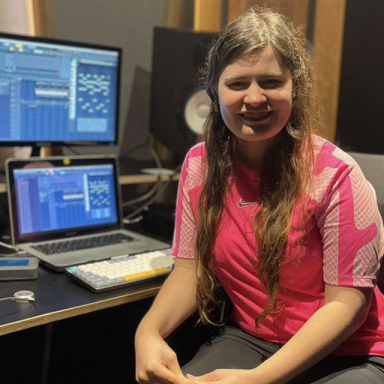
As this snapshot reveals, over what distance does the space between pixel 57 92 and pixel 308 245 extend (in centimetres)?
93

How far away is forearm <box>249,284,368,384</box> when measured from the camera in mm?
932

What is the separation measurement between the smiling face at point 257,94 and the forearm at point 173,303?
0.33m

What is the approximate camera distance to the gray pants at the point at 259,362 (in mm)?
975

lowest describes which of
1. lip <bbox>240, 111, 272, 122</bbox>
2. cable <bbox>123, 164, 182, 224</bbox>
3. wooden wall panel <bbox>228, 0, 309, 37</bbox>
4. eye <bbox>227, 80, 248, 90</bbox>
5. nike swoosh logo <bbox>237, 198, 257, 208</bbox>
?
cable <bbox>123, 164, 182, 224</bbox>

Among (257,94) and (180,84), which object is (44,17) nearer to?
(180,84)

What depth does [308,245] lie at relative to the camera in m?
1.04

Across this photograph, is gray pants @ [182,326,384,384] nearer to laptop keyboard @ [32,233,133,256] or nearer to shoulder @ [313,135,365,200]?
shoulder @ [313,135,365,200]

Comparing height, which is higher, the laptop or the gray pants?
the laptop

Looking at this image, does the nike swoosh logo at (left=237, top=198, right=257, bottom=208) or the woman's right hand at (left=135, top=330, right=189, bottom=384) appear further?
the nike swoosh logo at (left=237, top=198, right=257, bottom=208)

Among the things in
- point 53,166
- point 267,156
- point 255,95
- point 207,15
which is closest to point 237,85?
point 255,95

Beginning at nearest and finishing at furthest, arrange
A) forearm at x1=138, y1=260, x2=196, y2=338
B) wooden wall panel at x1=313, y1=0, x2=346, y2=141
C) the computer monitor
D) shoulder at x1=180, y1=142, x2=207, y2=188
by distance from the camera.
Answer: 1. forearm at x1=138, y1=260, x2=196, y2=338
2. shoulder at x1=180, y1=142, x2=207, y2=188
3. the computer monitor
4. wooden wall panel at x1=313, y1=0, x2=346, y2=141

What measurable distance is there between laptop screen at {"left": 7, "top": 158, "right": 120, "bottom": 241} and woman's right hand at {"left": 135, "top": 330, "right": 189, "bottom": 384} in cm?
56

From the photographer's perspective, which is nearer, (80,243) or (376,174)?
(376,174)

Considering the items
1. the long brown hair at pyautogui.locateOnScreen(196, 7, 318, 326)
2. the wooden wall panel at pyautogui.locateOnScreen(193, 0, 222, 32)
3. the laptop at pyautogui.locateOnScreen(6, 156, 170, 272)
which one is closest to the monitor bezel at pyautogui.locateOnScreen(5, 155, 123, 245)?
the laptop at pyautogui.locateOnScreen(6, 156, 170, 272)
